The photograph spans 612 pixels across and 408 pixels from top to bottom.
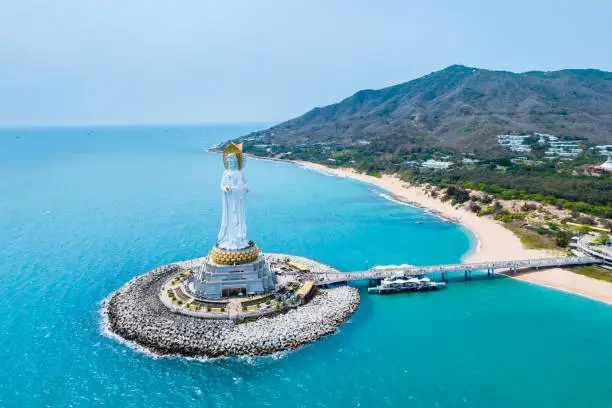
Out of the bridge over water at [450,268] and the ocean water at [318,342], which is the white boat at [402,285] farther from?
the ocean water at [318,342]

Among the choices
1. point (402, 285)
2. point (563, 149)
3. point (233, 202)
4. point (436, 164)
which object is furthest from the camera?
point (563, 149)

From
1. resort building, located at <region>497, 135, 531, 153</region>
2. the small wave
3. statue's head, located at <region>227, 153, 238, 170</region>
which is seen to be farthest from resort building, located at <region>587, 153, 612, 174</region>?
statue's head, located at <region>227, 153, 238, 170</region>

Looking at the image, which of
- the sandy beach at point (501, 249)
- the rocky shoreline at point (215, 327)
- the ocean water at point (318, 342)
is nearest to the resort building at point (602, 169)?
the sandy beach at point (501, 249)

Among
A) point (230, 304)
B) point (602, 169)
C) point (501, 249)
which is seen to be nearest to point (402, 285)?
point (230, 304)

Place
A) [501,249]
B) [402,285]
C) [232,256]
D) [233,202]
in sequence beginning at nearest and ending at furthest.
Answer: [232,256]
[233,202]
[402,285]
[501,249]

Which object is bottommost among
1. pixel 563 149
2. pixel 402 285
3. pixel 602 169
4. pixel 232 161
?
pixel 402 285

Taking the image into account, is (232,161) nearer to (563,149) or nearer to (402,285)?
(402,285)

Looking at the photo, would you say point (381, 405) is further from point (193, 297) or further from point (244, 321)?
point (193, 297)
